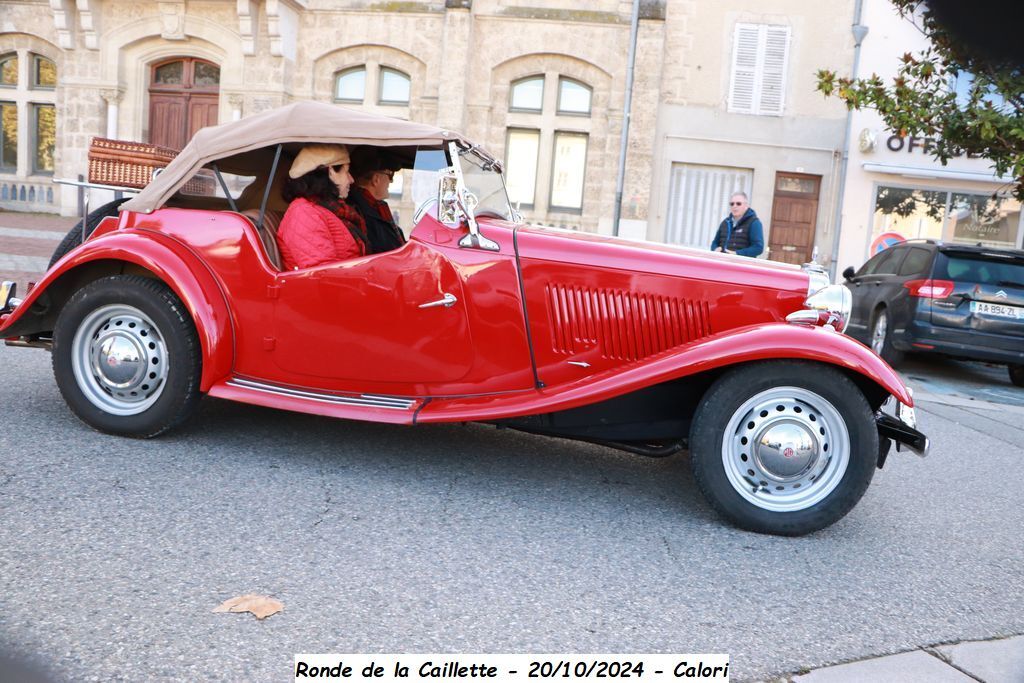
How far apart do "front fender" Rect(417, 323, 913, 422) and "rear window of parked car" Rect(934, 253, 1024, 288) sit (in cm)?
655

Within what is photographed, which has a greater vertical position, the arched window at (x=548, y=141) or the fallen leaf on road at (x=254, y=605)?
the arched window at (x=548, y=141)

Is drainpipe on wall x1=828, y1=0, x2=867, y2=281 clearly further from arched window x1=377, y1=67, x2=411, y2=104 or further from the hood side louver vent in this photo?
the hood side louver vent

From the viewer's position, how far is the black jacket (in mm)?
4723

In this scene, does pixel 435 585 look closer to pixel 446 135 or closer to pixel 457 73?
pixel 446 135

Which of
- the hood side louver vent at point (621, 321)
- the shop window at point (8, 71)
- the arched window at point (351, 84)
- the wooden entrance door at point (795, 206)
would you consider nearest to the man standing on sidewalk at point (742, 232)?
the hood side louver vent at point (621, 321)

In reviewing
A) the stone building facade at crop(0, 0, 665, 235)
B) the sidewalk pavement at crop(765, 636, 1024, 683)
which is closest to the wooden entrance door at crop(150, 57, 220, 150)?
the stone building facade at crop(0, 0, 665, 235)

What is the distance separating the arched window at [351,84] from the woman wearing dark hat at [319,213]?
15.9m

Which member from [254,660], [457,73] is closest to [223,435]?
[254,660]

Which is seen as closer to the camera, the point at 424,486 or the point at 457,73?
the point at 424,486

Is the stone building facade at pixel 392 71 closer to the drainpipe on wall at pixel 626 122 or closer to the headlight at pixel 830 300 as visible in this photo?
the drainpipe on wall at pixel 626 122

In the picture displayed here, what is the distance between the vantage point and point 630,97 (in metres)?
18.4

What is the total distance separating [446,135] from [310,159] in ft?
Result: 2.39

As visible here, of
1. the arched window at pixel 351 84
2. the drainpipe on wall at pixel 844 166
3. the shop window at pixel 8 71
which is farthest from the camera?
the shop window at pixel 8 71

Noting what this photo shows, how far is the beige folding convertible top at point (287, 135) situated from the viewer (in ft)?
13.7
